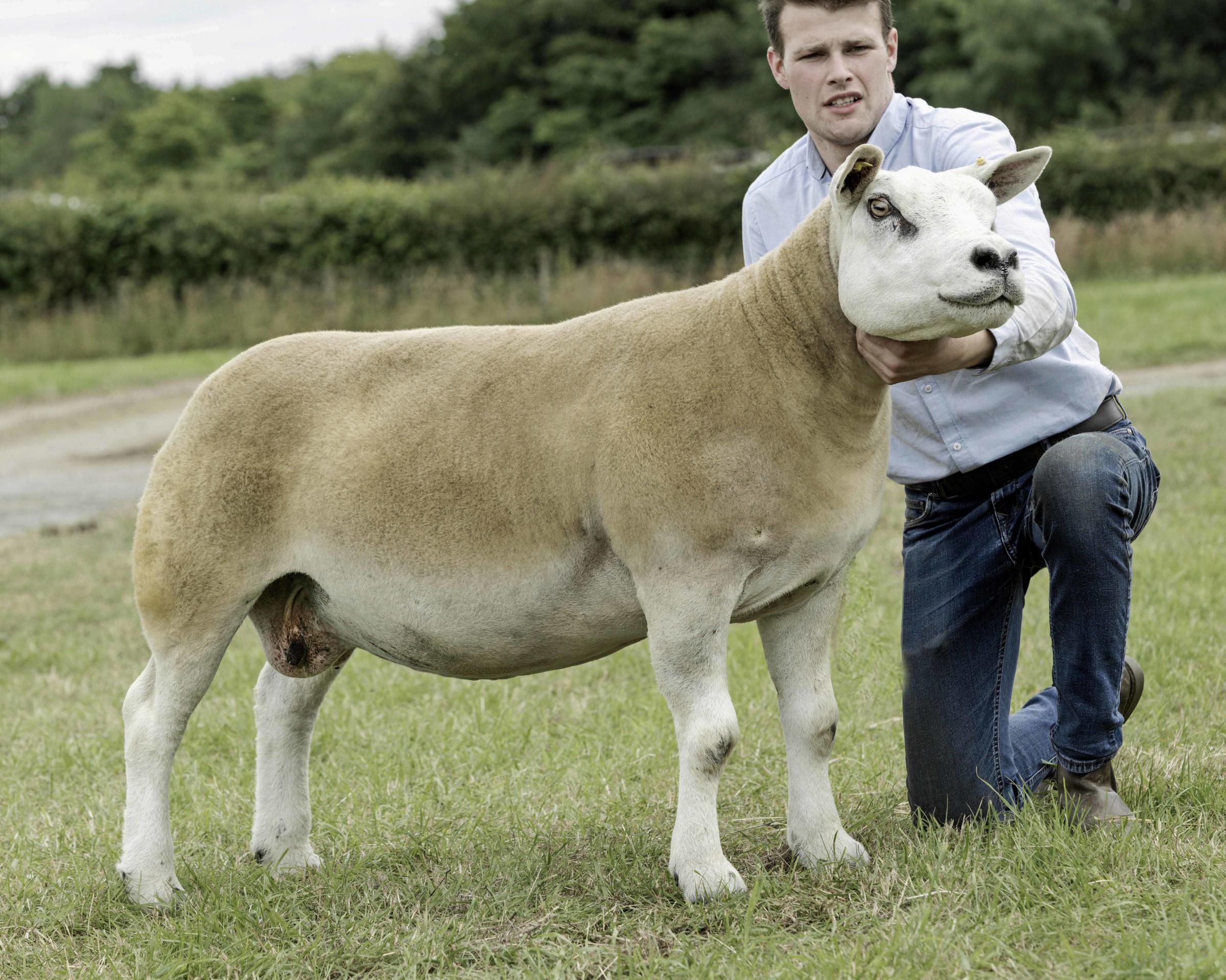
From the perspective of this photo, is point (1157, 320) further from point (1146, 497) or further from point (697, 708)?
point (697, 708)

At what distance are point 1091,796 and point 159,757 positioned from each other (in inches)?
103

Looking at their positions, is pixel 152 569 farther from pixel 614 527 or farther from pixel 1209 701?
pixel 1209 701

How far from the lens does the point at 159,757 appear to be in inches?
144

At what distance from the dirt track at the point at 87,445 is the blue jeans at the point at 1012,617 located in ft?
25.4

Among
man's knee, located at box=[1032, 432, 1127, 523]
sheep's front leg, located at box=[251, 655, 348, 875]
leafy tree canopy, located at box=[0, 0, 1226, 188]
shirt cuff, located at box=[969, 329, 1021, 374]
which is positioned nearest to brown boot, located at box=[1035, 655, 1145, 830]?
man's knee, located at box=[1032, 432, 1127, 523]

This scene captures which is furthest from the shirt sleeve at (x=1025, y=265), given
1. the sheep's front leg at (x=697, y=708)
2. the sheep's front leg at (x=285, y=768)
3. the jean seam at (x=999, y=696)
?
the sheep's front leg at (x=285, y=768)

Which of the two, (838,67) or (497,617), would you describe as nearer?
(497,617)

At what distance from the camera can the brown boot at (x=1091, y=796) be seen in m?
3.61

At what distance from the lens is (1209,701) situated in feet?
15.4

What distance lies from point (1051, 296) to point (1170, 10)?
50063 mm

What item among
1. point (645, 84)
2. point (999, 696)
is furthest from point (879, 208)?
point (645, 84)

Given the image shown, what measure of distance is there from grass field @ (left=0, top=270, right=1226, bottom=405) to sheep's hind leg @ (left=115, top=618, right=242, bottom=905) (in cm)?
1391

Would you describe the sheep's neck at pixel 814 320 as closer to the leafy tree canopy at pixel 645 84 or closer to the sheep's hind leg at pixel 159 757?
the sheep's hind leg at pixel 159 757

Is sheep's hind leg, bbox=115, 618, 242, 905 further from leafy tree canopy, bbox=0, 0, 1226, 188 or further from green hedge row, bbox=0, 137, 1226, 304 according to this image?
leafy tree canopy, bbox=0, 0, 1226, 188
